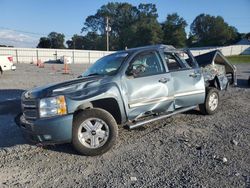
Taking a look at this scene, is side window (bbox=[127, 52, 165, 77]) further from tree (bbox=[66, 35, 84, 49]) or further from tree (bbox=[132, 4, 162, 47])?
tree (bbox=[66, 35, 84, 49])

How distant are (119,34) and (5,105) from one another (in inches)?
4283

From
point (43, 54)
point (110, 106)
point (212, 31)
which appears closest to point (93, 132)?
point (110, 106)

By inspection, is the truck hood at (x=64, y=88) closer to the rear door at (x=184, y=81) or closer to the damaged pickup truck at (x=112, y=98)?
the damaged pickup truck at (x=112, y=98)

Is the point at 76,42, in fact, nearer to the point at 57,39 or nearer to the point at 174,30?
the point at 57,39

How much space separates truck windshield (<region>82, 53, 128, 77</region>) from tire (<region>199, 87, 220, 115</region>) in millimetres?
2617

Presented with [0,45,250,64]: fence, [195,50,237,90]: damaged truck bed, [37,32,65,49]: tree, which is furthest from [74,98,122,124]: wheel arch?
[37,32,65,49]: tree

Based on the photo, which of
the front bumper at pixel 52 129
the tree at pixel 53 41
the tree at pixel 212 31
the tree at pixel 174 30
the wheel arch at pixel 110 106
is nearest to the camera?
the front bumper at pixel 52 129

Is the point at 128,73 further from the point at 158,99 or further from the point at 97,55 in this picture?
the point at 97,55

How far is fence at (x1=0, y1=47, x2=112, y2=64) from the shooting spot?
47.9 meters

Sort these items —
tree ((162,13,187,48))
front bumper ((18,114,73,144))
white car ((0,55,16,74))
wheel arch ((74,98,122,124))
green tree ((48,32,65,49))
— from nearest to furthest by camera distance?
front bumper ((18,114,73,144)) → wheel arch ((74,98,122,124)) → white car ((0,55,16,74)) → green tree ((48,32,65,49)) → tree ((162,13,187,48))

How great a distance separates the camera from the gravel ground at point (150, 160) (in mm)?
4371

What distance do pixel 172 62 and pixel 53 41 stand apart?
95665 millimetres

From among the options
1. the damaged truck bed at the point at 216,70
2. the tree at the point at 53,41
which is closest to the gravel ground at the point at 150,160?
the damaged truck bed at the point at 216,70

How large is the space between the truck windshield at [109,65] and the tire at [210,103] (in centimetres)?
262
